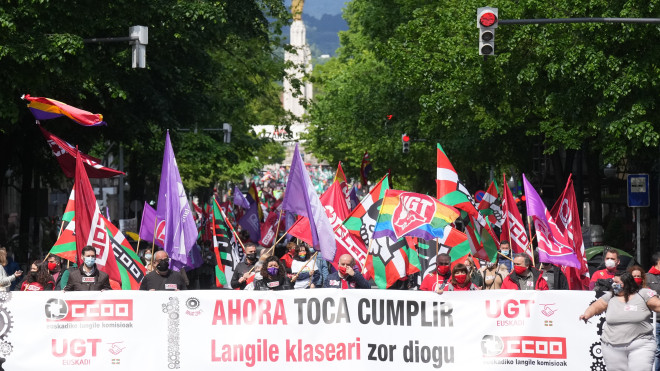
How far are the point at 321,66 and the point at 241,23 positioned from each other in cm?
4483

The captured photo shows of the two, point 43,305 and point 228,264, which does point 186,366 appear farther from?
point 228,264

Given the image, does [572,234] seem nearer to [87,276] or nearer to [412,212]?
[412,212]

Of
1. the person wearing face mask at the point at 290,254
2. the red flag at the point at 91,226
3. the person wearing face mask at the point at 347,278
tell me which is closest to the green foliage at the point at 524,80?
the person wearing face mask at the point at 290,254

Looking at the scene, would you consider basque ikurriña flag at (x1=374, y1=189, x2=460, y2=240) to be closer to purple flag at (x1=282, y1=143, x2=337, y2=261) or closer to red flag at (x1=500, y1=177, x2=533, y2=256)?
purple flag at (x1=282, y1=143, x2=337, y2=261)

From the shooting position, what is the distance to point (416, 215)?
1608 cm

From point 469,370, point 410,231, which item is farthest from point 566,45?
point 469,370

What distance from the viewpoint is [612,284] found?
12781mm

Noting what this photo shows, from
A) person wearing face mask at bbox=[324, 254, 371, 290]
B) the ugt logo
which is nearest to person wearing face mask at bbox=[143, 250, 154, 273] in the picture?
person wearing face mask at bbox=[324, 254, 371, 290]

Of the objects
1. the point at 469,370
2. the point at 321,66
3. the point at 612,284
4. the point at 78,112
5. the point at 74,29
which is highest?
the point at 321,66

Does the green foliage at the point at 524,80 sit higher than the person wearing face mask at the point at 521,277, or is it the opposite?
the green foliage at the point at 524,80

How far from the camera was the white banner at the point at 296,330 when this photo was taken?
13758mm

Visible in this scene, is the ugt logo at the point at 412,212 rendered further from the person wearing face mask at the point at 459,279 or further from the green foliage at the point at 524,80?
the green foliage at the point at 524,80

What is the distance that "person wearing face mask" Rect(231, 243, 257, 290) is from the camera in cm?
1667

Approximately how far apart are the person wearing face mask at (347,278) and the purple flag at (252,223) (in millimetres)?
12288
